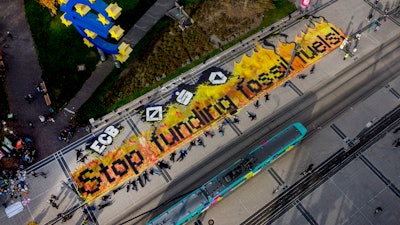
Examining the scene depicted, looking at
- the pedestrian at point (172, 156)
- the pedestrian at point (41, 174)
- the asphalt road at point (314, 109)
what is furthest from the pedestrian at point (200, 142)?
the pedestrian at point (41, 174)

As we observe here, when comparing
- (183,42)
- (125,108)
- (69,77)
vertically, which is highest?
(69,77)

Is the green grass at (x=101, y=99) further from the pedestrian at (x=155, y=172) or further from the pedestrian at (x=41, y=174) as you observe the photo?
the pedestrian at (x=155, y=172)

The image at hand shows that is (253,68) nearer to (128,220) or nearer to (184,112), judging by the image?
(184,112)

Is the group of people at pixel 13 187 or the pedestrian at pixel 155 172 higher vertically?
the group of people at pixel 13 187

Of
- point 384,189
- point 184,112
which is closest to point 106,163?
point 184,112

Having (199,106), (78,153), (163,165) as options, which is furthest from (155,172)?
(199,106)

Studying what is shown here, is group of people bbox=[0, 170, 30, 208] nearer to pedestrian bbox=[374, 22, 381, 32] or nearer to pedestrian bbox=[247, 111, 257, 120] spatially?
pedestrian bbox=[247, 111, 257, 120]
